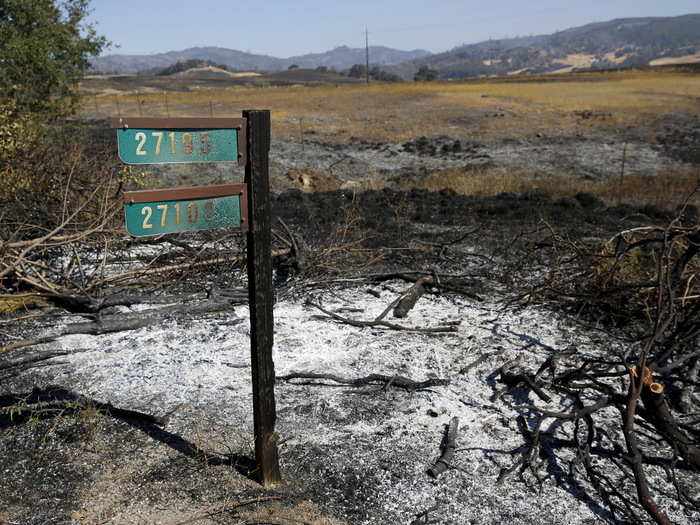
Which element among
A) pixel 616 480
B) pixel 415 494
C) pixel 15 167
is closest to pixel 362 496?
pixel 415 494

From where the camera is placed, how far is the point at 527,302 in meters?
6.37

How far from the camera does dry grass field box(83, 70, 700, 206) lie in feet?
47.9

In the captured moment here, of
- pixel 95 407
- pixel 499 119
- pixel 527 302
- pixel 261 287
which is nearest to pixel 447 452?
pixel 261 287

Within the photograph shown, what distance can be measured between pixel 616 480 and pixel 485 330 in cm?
232

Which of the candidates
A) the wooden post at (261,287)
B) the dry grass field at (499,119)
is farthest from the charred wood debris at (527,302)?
the dry grass field at (499,119)

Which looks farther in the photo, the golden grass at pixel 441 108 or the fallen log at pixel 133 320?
the golden grass at pixel 441 108

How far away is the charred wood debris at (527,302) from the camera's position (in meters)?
3.75

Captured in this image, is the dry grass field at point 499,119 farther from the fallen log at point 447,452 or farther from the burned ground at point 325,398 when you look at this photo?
the fallen log at point 447,452

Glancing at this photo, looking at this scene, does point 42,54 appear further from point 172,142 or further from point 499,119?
point 499,119

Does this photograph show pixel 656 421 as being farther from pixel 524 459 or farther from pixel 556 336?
pixel 556 336

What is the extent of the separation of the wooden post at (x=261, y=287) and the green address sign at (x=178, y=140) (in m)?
0.09

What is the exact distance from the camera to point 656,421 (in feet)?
12.5

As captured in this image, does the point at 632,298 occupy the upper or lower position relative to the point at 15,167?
lower

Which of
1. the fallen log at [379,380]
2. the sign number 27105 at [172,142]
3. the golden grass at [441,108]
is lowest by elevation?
the fallen log at [379,380]
